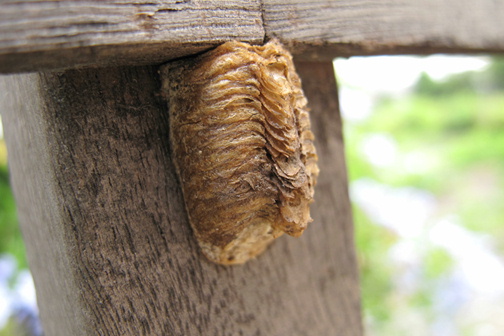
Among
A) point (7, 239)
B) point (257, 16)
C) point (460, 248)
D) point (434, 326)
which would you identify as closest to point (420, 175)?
point (460, 248)

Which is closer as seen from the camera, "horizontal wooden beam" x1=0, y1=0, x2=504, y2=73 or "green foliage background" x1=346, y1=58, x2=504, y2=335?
"horizontal wooden beam" x1=0, y1=0, x2=504, y2=73

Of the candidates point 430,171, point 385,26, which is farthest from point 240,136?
point 430,171

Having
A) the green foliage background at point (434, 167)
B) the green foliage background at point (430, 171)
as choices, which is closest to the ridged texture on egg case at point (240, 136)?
the green foliage background at point (430, 171)

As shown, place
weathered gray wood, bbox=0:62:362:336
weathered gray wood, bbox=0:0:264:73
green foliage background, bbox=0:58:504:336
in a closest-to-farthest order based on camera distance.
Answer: weathered gray wood, bbox=0:0:264:73 < weathered gray wood, bbox=0:62:362:336 < green foliage background, bbox=0:58:504:336

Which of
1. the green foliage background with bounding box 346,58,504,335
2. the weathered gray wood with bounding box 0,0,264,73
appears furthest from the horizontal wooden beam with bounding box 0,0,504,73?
the green foliage background with bounding box 346,58,504,335

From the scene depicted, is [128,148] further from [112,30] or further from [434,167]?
[434,167]

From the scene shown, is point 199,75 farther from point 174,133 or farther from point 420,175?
point 420,175

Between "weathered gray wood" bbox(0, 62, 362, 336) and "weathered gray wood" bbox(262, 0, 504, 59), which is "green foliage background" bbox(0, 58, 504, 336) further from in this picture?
"weathered gray wood" bbox(262, 0, 504, 59)

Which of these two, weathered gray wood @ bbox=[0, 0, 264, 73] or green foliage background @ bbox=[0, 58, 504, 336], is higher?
weathered gray wood @ bbox=[0, 0, 264, 73]
